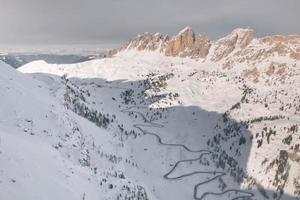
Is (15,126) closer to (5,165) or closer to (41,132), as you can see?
(41,132)

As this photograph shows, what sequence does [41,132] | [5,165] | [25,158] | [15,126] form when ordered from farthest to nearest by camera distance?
[41,132] < [15,126] < [25,158] < [5,165]

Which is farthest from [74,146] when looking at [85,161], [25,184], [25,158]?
[25,184]

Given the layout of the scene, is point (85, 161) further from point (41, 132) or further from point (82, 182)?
point (82, 182)

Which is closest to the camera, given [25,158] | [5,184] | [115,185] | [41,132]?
[5,184]

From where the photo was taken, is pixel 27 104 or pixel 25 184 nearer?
pixel 25 184

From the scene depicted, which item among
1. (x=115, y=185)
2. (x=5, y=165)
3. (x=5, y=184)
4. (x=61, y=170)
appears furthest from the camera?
(x=115, y=185)

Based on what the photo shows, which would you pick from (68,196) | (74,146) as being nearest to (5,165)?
(68,196)

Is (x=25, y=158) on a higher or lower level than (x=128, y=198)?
higher

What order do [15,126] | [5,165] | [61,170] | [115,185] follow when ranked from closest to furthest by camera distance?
[5,165]
[61,170]
[115,185]
[15,126]

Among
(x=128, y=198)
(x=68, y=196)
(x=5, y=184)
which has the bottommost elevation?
(x=128, y=198)
